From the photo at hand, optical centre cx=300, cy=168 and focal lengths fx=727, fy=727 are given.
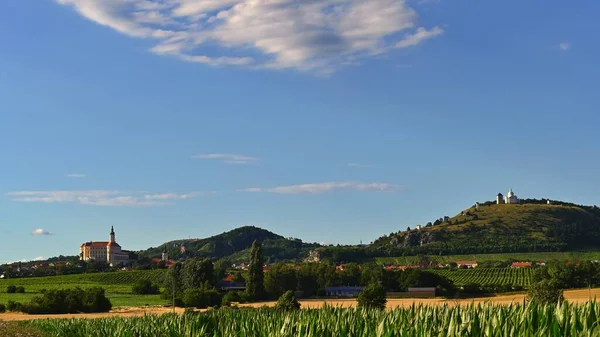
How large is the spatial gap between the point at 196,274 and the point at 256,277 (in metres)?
13.5

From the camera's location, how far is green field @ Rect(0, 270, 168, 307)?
114m

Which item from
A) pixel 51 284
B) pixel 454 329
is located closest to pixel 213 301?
pixel 51 284

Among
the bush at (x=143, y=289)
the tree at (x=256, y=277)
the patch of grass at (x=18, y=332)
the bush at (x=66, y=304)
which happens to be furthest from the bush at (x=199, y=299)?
the patch of grass at (x=18, y=332)

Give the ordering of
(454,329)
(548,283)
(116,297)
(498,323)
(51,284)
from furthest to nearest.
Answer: (51,284) → (116,297) → (548,283) → (454,329) → (498,323)

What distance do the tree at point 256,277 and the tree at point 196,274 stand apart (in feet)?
36.7

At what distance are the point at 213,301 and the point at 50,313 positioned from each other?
73.6 ft

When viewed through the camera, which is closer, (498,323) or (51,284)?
(498,323)

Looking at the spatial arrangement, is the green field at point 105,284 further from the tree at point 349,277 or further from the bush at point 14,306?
the tree at point 349,277

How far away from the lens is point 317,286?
4998 inches

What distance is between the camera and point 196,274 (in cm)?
12156

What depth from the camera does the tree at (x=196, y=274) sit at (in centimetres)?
12162

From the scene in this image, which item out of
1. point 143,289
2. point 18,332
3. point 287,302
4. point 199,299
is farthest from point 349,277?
Result: point 18,332

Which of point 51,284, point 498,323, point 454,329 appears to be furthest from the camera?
point 51,284

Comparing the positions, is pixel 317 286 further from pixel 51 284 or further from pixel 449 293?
pixel 51 284
